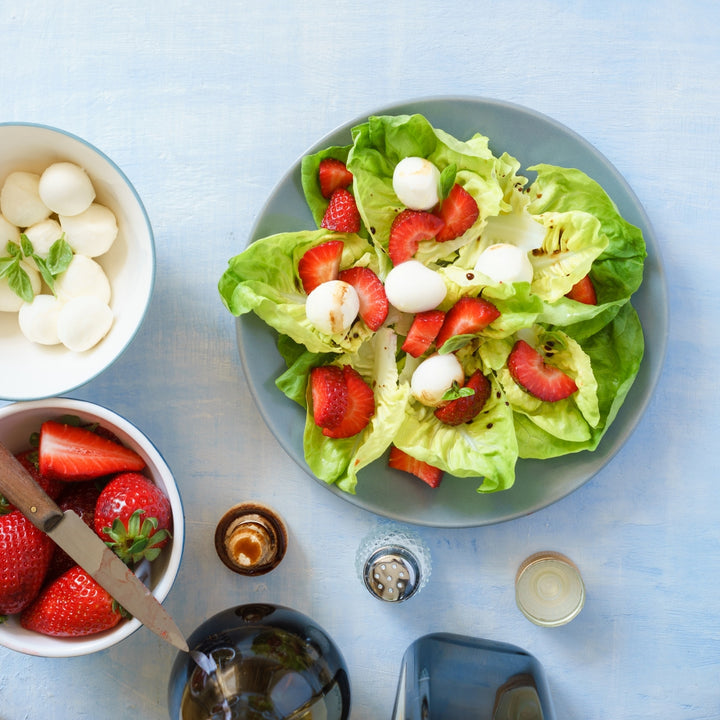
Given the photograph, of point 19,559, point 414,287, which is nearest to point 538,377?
point 414,287

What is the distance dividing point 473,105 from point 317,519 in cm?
65

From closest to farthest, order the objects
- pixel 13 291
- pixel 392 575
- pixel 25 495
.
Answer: pixel 25 495, pixel 13 291, pixel 392 575

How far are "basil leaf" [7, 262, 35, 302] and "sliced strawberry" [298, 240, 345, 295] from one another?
367 mm

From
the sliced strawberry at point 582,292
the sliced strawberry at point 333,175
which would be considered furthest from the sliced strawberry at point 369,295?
the sliced strawberry at point 582,292

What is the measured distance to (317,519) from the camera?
1156 millimetres

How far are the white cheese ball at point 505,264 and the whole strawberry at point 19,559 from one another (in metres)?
0.68

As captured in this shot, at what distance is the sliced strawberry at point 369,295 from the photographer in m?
1.03

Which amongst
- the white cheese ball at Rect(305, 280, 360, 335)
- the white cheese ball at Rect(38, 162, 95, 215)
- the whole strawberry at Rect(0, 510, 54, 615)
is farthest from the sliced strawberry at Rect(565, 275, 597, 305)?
the whole strawberry at Rect(0, 510, 54, 615)

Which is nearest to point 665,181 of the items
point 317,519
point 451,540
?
point 451,540

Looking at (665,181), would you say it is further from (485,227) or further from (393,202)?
(393,202)

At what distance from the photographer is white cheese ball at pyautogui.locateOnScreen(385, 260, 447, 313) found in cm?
100

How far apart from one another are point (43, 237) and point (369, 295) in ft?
1.46

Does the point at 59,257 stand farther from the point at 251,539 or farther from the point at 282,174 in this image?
the point at 251,539

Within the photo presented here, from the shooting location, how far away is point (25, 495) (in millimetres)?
908
